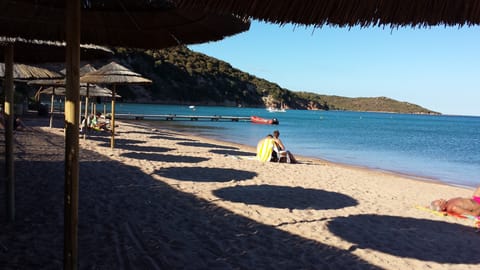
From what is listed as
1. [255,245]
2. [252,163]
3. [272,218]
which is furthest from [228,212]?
[252,163]

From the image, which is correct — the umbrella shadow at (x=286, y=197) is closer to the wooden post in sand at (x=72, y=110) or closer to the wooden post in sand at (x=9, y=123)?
the wooden post in sand at (x=9, y=123)

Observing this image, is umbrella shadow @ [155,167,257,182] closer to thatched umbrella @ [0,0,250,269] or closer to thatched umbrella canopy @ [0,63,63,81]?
thatched umbrella canopy @ [0,63,63,81]

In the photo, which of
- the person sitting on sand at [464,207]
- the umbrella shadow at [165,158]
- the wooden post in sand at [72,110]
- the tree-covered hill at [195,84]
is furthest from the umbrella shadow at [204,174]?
the tree-covered hill at [195,84]

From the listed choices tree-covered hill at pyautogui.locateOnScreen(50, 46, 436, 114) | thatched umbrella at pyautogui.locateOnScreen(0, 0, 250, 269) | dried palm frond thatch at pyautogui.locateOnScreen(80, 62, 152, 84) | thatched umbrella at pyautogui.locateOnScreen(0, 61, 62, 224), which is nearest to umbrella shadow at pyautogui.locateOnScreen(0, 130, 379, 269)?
thatched umbrella at pyautogui.locateOnScreen(0, 61, 62, 224)

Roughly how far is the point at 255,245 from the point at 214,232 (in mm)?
495

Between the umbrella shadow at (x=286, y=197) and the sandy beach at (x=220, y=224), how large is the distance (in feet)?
0.06

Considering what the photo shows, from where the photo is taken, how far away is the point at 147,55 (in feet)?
255

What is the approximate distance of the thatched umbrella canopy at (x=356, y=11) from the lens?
189cm

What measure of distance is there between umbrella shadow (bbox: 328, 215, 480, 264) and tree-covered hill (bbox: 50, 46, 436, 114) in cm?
5887

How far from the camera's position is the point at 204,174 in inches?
293

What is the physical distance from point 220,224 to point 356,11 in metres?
3.02

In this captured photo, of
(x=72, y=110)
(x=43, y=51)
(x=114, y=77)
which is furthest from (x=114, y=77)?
(x=72, y=110)

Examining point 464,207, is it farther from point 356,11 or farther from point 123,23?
point 123,23

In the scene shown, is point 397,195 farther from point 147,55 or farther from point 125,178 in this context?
point 147,55
